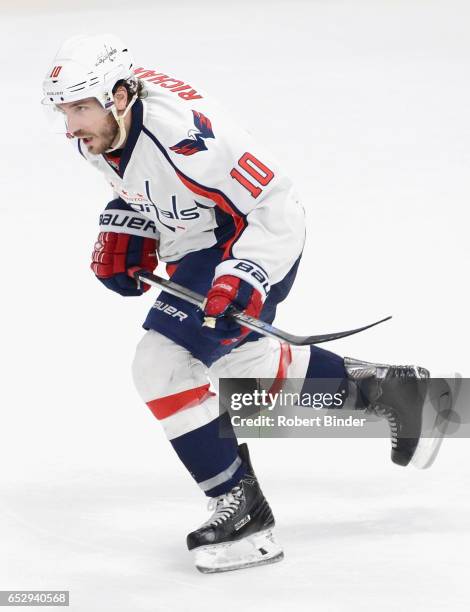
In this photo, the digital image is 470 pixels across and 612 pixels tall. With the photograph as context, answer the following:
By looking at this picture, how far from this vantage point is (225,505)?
2428 millimetres

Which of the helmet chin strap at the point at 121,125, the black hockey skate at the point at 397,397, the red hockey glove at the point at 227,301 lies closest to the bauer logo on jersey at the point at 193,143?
the helmet chin strap at the point at 121,125

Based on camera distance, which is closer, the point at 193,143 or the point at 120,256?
the point at 193,143

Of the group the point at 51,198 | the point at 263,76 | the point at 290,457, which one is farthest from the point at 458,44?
the point at 290,457

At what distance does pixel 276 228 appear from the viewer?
7.86 feet

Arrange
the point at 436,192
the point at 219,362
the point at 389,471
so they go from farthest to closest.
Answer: the point at 436,192
the point at 389,471
the point at 219,362

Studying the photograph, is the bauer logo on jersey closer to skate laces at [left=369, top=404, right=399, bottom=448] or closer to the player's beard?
the player's beard

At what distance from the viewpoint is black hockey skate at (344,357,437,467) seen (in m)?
2.81

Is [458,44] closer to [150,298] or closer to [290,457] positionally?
[150,298]

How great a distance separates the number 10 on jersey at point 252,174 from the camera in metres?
2.38

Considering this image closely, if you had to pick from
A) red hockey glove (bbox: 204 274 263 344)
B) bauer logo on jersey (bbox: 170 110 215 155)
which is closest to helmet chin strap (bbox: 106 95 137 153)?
bauer logo on jersey (bbox: 170 110 215 155)

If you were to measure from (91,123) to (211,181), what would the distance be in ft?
0.90

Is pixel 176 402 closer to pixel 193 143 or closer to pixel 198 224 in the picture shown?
pixel 198 224

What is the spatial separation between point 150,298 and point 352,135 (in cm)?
174

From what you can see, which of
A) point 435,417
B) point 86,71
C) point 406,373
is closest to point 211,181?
point 86,71
